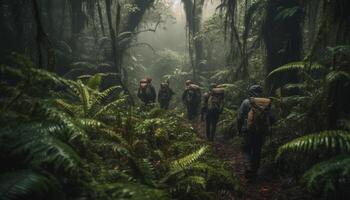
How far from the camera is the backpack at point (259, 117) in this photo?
730 centimetres

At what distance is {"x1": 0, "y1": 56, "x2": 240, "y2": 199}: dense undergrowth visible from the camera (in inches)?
147

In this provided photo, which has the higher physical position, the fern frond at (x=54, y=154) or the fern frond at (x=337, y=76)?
the fern frond at (x=337, y=76)

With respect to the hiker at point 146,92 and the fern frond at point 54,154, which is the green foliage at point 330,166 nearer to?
the fern frond at point 54,154

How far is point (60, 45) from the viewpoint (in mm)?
17266

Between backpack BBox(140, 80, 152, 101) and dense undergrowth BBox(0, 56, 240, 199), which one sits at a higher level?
backpack BBox(140, 80, 152, 101)

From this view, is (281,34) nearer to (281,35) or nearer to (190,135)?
(281,35)

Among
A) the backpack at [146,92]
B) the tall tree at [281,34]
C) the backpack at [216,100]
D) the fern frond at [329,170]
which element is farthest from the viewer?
the backpack at [146,92]

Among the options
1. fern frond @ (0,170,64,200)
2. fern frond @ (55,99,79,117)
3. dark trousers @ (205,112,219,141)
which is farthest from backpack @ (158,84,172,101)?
fern frond @ (0,170,64,200)

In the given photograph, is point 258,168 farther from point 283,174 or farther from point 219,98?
point 219,98

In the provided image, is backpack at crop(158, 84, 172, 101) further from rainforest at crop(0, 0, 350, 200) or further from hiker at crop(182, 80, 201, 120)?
hiker at crop(182, 80, 201, 120)

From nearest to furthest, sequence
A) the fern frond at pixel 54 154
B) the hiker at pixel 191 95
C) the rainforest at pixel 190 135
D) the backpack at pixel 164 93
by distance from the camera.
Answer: the fern frond at pixel 54 154 → the rainforest at pixel 190 135 → the hiker at pixel 191 95 → the backpack at pixel 164 93

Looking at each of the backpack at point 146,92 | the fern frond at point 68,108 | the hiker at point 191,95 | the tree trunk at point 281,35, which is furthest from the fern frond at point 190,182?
the hiker at point 191,95

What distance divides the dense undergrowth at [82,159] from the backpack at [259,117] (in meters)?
1.02

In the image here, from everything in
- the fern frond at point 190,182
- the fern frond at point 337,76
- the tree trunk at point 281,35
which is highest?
the tree trunk at point 281,35
